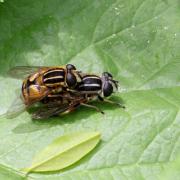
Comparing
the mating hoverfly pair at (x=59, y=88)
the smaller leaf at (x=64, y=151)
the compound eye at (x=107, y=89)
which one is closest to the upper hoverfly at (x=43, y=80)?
the mating hoverfly pair at (x=59, y=88)

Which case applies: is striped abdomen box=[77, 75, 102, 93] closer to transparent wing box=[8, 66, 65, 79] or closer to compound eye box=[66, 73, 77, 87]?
compound eye box=[66, 73, 77, 87]

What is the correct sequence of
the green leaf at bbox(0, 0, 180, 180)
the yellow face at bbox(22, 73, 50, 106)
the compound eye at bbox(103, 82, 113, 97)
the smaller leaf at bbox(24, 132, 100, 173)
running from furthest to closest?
the compound eye at bbox(103, 82, 113, 97)
the yellow face at bbox(22, 73, 50, 106)
the green leaf at bbox(0, 0, 180, 180)
the smaller leaf at bbox(24, 132, 100, 173)

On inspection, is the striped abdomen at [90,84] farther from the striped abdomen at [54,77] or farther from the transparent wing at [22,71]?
the transparent wing at [22,71]

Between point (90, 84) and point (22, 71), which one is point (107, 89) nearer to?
point (90, 84)

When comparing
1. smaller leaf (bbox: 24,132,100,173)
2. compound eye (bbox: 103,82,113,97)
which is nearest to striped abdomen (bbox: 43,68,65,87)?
compound eye (bbox: 103,82,113,97)

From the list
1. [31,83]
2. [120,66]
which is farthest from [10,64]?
[120,66]

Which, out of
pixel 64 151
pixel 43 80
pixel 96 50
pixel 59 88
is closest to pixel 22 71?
pixel 43 80
